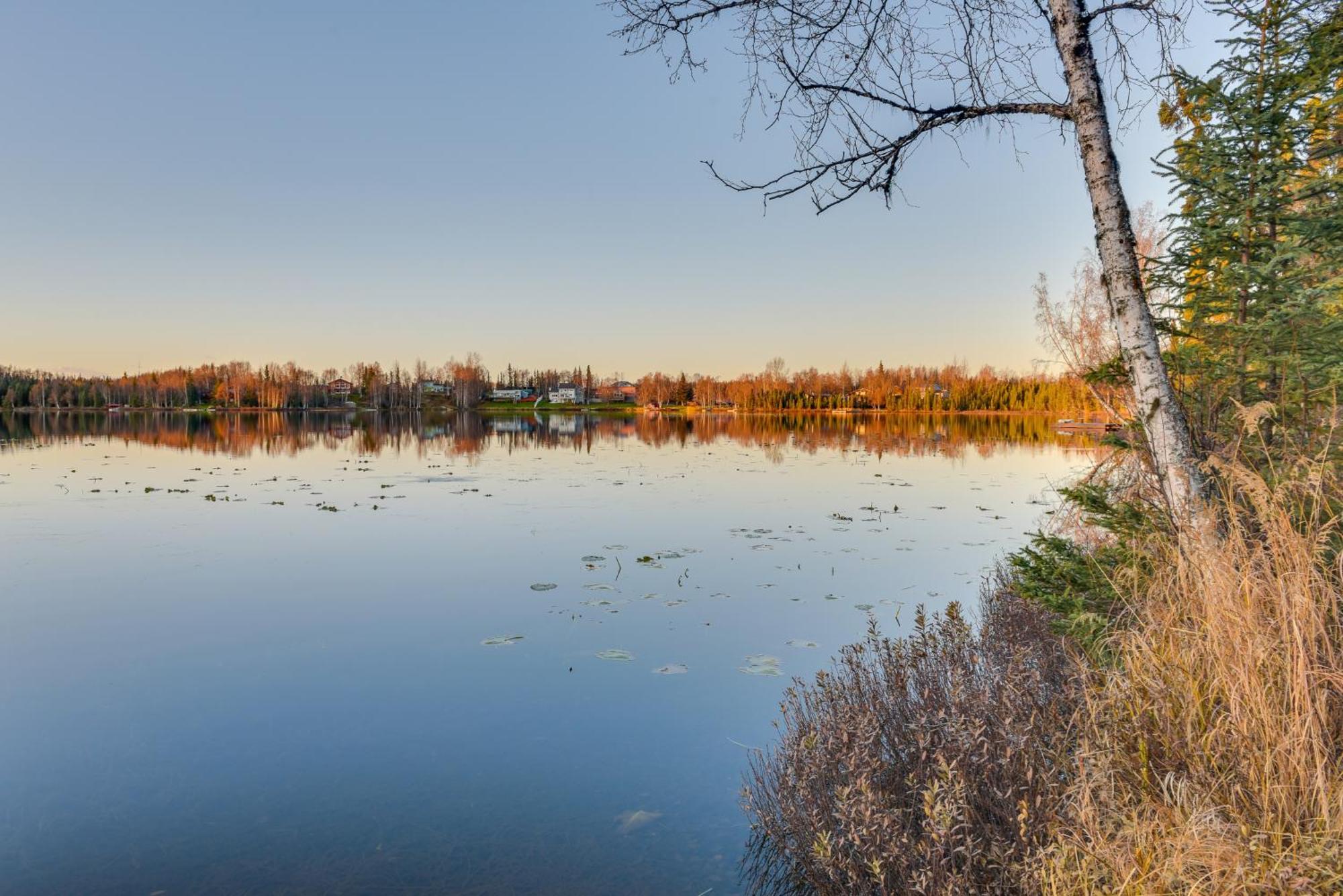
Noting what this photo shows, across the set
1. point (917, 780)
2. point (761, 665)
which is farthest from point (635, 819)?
point (761, 665)

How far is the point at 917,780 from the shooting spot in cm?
407

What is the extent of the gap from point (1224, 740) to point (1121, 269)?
2.82 metres

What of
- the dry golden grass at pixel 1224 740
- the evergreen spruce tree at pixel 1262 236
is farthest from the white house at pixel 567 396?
the dry golden grass at pixel 1224 740

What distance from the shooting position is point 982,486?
23.7m

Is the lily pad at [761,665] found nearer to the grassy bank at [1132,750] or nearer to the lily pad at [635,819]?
the grassy bank at [1132,750]

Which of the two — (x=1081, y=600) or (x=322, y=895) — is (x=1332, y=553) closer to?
(x=1081, y=600)

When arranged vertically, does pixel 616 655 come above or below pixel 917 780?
below

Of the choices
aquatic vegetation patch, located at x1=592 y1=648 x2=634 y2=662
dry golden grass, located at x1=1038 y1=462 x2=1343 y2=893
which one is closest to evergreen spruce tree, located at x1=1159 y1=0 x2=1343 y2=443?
dry golden grass, located at x1=1038 y1=462 x2=1343 y2=893

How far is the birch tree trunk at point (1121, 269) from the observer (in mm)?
4363

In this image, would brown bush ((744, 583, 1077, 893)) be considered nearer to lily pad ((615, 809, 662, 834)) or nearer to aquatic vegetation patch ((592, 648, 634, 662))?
lily pad ((615, 809, 662, 834))

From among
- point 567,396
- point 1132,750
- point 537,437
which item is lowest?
point 537,437

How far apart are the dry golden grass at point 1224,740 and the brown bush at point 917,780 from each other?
32cm

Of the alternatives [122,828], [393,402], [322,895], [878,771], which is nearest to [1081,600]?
[878,771]

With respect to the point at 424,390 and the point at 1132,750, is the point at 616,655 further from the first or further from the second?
the point at 424,390
